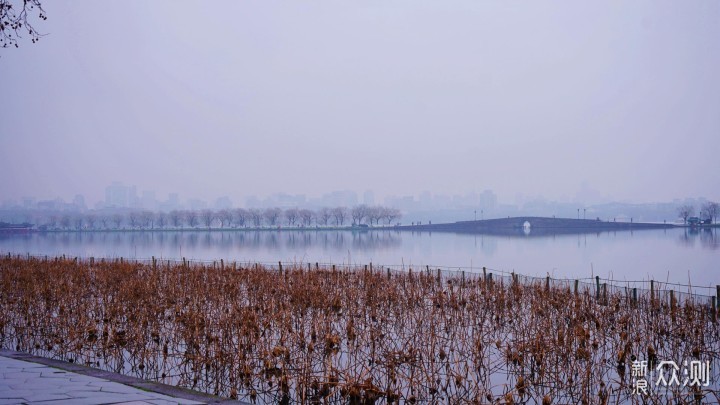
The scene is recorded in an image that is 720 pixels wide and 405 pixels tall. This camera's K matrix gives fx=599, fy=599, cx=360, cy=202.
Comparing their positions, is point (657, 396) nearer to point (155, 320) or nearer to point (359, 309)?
point (359, 309)

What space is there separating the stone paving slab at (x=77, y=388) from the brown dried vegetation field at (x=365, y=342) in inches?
54.4

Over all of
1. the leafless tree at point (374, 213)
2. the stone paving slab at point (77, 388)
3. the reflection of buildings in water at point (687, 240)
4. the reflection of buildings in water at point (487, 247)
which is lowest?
the reflection of buildings in water at point (487, 247)

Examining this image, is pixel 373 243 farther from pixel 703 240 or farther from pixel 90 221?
pixel 90 221

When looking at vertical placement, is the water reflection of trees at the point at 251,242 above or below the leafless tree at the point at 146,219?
below

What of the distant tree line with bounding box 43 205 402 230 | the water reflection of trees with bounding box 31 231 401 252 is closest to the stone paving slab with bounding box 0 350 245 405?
the water reflection of trees with bounding box 31 231 401 252

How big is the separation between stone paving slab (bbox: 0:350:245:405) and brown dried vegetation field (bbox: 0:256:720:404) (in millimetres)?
1381

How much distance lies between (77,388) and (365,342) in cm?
561

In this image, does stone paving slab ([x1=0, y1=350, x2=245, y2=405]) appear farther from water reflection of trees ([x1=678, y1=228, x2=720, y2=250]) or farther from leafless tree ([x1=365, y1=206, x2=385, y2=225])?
leafless tree ([x1=365, y1=206, x2=385, y2=225])

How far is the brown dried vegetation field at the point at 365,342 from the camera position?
8.08m

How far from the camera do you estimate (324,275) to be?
65.8 ft

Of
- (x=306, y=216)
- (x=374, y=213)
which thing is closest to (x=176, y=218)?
(x=306, y=216)

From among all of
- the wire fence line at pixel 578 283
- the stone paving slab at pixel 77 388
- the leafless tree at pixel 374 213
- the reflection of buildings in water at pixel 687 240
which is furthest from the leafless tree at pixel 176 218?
the stone paving slab at pixel 77 388

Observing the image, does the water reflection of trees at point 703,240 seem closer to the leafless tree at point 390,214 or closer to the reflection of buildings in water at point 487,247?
the reflection of buildings in water at point 487,247

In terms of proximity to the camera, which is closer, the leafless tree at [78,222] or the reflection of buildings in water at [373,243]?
the reflection of buildings in water at [373,243]
